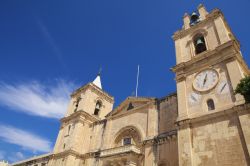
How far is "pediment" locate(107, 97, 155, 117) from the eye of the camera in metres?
22.7

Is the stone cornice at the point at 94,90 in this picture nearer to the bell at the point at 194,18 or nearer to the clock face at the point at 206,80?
the bell at the point at 194,18

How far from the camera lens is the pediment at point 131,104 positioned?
2265cm

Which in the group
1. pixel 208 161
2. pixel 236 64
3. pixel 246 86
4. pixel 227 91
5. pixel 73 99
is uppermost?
pixel 73 99

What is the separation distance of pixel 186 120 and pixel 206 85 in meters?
3.08

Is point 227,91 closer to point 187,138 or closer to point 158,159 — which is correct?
point 187,138

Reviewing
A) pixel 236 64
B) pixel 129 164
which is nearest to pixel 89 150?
pixel 129 164

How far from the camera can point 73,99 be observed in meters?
31.4

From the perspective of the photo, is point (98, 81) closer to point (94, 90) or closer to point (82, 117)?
point (94, 90)

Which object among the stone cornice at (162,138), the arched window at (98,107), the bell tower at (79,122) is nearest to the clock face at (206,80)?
the stone cornice at (162,138)

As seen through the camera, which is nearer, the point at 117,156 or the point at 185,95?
the point at 185,95

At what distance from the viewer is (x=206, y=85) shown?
51.4 ft

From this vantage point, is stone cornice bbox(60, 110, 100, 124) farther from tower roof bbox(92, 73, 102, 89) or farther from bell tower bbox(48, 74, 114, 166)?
tower roof bbox(92, 73, 102, 89)

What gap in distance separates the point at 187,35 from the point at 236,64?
662 cm

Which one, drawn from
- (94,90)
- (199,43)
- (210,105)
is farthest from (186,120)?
(94,90)
